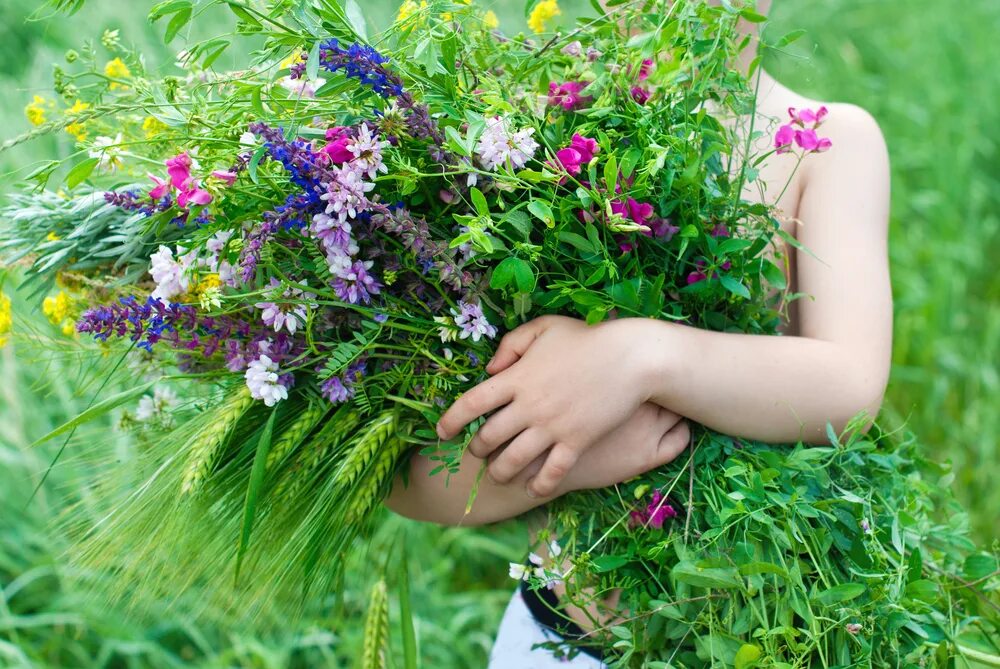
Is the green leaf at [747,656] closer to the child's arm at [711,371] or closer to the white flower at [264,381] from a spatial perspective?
the child's arm at [711,371]

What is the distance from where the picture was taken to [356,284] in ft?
2.67

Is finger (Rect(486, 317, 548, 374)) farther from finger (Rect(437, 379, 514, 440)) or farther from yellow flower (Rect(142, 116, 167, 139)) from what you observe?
yellow flower (Rect(142, 116, 167, 139))

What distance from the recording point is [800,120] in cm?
89

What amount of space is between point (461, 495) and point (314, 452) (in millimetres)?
193

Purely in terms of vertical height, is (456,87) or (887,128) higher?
(456,87)

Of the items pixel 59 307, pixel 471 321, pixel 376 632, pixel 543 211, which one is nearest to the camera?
pixel 543 211

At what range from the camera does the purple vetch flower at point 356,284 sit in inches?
31.9

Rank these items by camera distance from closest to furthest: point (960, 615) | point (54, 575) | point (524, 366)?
point (524, 366), point (960, 615), point (54, 575)

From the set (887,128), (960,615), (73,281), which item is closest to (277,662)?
(73,281)

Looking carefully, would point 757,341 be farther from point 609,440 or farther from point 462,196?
point 462,196

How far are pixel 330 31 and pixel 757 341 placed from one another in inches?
20.4

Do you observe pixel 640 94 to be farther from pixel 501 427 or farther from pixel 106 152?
pixel 106 152

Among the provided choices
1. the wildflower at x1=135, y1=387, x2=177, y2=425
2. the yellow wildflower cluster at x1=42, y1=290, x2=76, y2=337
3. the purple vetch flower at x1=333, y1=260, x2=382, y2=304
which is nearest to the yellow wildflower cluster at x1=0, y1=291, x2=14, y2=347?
the yellow wildflower cluster at x1=42, y1=290, x2=76, y2=337

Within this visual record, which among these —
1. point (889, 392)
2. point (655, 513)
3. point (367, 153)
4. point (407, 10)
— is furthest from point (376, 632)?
point (889, 392)
